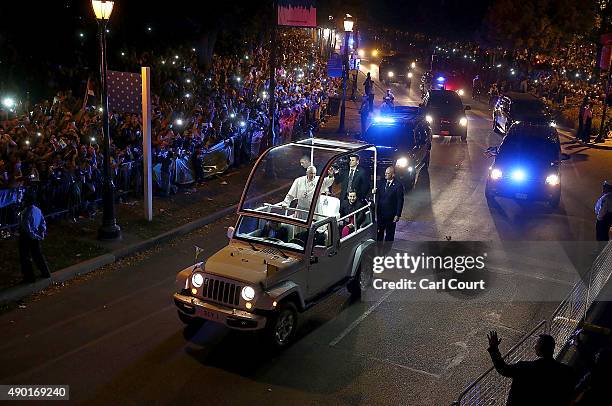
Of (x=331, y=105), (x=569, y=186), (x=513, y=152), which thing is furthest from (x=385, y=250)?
(x=331, y=105)

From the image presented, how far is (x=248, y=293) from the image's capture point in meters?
8.52

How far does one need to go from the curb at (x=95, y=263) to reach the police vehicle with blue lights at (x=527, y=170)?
7.29 metres

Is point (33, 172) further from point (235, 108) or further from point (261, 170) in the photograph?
point (235, 108)

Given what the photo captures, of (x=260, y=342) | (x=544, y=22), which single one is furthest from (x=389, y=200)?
(x=544, y=22)

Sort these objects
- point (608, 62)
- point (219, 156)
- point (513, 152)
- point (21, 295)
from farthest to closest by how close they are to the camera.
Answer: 1. point (608, 62)
2. point (219, 156)
3. point (513, 152)
4. point (21, 295)

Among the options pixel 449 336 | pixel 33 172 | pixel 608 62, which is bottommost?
pixel 449 336

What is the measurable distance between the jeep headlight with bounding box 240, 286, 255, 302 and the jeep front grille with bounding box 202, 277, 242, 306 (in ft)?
0.26

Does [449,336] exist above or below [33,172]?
Result: below

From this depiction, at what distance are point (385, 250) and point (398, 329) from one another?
3581 millimetres

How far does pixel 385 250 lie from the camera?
1336cm

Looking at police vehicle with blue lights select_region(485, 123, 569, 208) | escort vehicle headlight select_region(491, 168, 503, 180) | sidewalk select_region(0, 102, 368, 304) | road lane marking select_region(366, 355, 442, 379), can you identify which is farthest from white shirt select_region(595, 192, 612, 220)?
sidewalk select_region(0, 102, 368, 304)

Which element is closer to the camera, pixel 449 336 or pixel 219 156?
pixel 449 336

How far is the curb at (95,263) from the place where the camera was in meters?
10.5

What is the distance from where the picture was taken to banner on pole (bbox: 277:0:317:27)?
62.8ft
